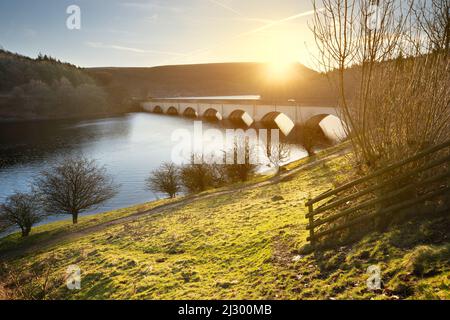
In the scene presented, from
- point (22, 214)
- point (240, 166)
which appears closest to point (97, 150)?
point (22, 214)

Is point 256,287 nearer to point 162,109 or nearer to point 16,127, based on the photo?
point 16,127

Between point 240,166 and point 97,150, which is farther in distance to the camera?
point 97,150

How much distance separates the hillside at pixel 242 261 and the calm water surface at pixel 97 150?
60.2ft

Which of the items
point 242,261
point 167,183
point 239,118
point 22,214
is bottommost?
point 22,214

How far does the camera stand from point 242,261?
9.93 metres

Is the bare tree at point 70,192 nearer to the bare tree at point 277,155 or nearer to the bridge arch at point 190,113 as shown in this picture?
the bare tree at point 277,155

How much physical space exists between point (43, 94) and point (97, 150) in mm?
69719

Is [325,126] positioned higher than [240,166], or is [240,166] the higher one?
[325,126]

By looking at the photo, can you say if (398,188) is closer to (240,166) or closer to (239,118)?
(240,166)

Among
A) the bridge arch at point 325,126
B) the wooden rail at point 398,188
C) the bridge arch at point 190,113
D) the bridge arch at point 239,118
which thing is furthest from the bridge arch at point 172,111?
the wooden rail at point 398,188

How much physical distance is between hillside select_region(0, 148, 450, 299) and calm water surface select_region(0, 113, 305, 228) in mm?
18355

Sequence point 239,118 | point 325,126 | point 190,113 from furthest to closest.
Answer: point 190,113, point 239,118, point 325,126
